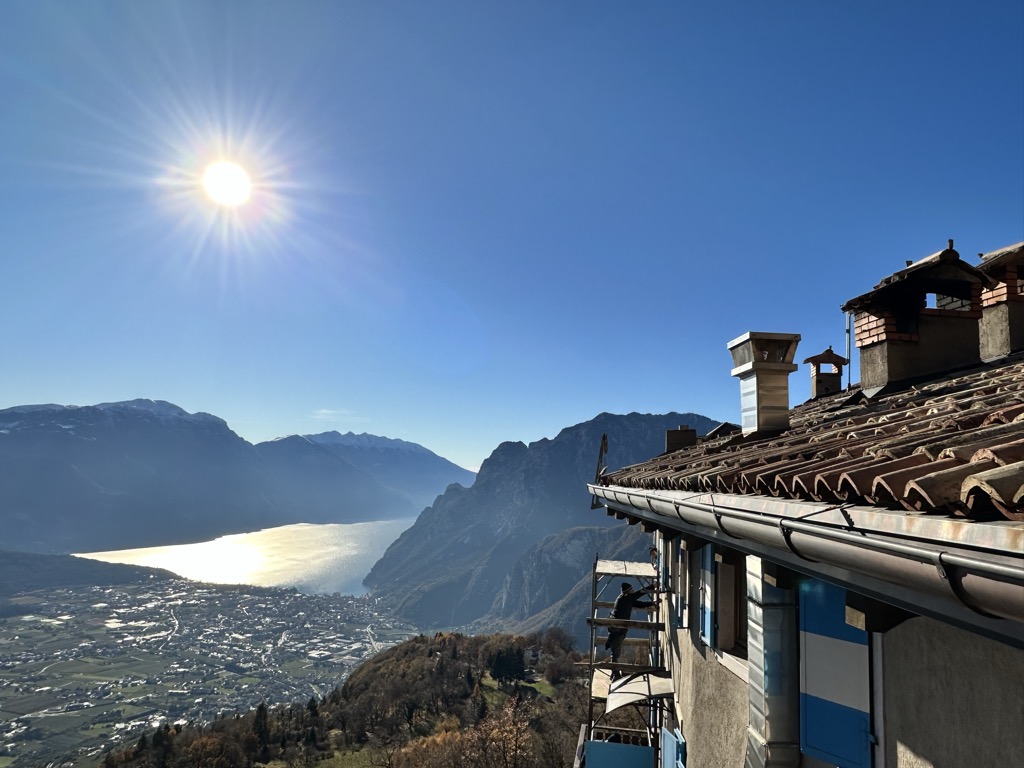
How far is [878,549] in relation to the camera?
1781mm

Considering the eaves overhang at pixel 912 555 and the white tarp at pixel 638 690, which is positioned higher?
the eaves overhang at pixel 912 555

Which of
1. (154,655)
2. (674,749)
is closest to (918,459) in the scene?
(674,749)

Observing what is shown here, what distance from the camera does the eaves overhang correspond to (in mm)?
1375

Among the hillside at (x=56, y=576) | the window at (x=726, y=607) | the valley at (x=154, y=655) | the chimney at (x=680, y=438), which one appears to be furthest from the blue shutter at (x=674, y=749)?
the hillside at (x=56, y=576)

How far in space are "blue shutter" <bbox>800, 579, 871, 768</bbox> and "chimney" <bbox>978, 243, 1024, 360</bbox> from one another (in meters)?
5.70

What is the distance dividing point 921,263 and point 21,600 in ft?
745

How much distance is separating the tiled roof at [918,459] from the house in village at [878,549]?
0.01 meters

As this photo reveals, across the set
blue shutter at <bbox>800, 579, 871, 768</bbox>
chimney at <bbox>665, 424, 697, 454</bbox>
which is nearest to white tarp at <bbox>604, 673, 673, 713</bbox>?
chimney at <bbox>665, 424, 697, 454</bbox>

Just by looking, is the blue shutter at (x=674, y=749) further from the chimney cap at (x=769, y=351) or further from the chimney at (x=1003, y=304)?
the chimney at (x=1003, y=304)

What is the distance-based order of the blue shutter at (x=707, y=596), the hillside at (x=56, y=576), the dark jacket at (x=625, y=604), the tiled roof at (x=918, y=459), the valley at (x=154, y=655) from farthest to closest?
the hillside at (x=56, y=576) → the valley at (x=154, y=655) → the dark jacket at (x=625, y=604) → the blue shutter at (x=707, y=596) → the tiled roof at (x=918, y=459)

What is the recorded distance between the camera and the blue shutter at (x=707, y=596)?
589 centimetres

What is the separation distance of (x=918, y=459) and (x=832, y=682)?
70.3 inches

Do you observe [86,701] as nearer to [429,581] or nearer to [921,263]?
[429,581]

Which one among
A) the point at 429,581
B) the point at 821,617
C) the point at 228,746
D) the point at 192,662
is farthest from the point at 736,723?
the point at 429,581
